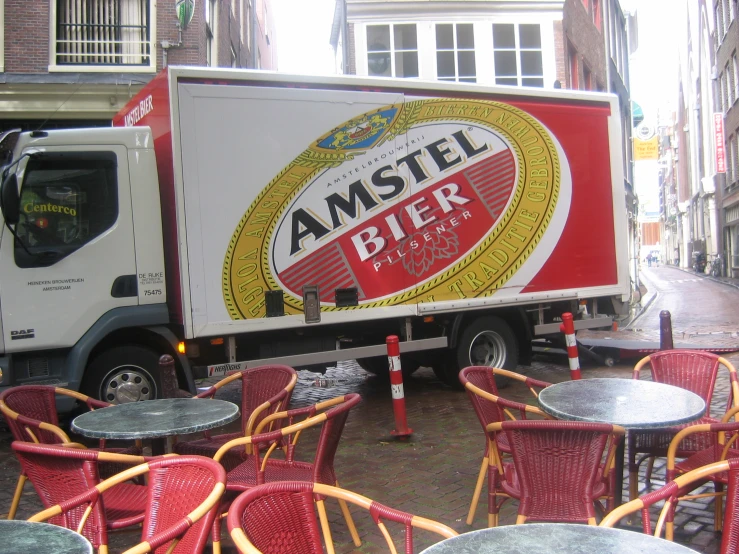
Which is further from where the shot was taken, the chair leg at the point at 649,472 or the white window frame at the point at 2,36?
the white window frame at the point at 2,36

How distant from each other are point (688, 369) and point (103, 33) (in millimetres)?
12981

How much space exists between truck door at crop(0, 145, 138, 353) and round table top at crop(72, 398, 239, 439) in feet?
7.68

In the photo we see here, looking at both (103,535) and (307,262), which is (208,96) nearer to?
(307,262)

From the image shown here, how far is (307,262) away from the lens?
292 inches

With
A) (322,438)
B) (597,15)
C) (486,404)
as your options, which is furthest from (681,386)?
(597,15)

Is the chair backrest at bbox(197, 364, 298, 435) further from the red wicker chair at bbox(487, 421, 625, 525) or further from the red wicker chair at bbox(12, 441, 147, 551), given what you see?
the red wicker chair at bbox(487, 421, 625, 525)

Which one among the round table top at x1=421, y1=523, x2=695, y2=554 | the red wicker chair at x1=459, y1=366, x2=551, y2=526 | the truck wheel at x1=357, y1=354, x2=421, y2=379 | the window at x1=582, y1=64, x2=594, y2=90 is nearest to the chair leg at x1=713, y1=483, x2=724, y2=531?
the red wicker chair at x1=459, y1=366, x2=551, y2=526

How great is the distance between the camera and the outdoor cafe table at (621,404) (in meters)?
3.74

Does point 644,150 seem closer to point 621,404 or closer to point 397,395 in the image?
point 397,395

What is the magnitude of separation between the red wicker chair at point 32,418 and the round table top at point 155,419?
0.53 ft

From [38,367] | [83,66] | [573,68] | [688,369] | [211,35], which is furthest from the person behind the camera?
[573,68]

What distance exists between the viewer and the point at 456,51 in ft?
65.8

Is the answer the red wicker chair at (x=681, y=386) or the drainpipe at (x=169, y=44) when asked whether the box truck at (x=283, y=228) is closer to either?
the red wicker chair at (x=681, y=386)

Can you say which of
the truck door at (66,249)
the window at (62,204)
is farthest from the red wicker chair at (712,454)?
the window at (62,204)
